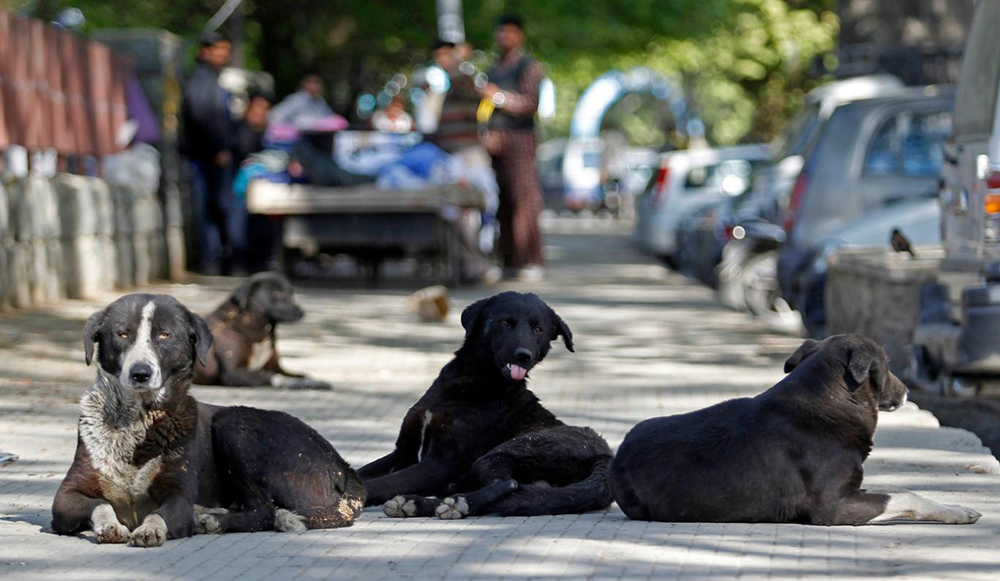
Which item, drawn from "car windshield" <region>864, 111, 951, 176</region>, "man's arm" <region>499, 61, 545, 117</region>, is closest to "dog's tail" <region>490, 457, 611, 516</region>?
"car windshield" <region>864, 111, 951, 176</region>

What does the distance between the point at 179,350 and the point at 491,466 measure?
4.59ft

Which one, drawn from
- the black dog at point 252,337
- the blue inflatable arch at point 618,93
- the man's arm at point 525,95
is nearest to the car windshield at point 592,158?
the blue inflatable arch at point 618,93

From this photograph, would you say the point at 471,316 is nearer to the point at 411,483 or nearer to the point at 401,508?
the point at 411,483

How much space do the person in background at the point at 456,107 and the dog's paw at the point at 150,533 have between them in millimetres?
14503

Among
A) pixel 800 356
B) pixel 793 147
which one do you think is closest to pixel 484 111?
pixel 793 147

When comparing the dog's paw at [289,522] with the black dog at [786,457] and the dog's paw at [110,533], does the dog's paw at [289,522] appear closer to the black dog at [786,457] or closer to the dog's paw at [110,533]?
the dog's paw at [110,533]

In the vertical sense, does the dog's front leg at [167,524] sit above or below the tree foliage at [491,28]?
below

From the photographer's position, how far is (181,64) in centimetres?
2239

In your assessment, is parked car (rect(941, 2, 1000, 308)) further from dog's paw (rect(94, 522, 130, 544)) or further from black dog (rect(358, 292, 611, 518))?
dog's paw (rect(94, 522, 130, 544))

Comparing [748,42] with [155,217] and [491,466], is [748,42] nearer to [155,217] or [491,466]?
[155,217]

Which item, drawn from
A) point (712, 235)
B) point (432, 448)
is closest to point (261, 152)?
point (712, 235)

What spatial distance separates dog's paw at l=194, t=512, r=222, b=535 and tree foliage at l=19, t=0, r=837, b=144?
709 inches

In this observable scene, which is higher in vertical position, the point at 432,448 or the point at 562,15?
the point at 562,15

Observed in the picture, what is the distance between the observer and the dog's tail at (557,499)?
695cm
